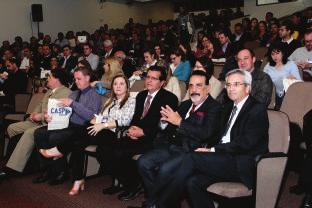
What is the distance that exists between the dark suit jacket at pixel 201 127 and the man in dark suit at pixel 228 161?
121mm

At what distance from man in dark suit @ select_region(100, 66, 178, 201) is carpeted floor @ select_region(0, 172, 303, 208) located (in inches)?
6.4

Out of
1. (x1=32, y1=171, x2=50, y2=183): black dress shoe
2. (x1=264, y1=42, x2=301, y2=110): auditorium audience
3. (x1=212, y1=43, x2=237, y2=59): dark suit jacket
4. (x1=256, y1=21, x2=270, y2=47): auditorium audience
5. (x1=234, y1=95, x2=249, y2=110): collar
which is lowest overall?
(x1=32, y1=171, x2=50, y2=183): black dress shoe

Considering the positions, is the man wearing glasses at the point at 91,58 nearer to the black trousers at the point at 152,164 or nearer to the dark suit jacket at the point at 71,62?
the dark suit jacket at the point at 71,62

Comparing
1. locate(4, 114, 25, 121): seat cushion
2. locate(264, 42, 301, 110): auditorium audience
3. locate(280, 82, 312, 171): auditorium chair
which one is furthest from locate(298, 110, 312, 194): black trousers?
locate(4, 114, 25, 121): seat cushion

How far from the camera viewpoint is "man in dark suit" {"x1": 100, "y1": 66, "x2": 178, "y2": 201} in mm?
3256

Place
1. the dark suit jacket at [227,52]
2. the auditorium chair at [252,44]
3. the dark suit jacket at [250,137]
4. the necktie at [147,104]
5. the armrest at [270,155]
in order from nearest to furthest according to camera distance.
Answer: the armrest at [270,155]
the dark suit jacket at [250,137]
the necktie at [147,104]
the dark suit jacket at [227,52]
the auditorium chair at [252,44]

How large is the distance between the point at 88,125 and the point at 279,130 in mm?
1764

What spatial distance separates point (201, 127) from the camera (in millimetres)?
2807

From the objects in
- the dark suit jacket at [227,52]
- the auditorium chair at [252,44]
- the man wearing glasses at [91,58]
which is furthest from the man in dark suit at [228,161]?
the man wearing glasses at [91,58]

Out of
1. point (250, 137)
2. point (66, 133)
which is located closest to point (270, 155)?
point (250, 137)

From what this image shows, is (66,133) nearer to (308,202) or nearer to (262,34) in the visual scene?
(308,202)

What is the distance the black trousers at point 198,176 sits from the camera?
247 centimetres

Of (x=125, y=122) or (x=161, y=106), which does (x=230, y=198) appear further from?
(x=125, y=122)

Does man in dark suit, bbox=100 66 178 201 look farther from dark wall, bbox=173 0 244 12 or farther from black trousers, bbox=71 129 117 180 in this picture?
dark wall, bbox=173 0 244 12
